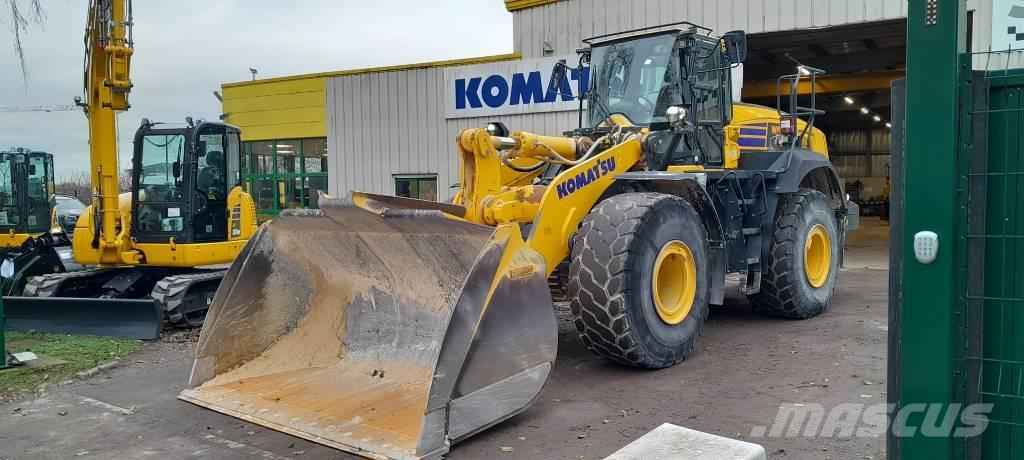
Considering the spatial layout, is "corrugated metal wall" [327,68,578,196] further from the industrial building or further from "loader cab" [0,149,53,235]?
"loader cab" [0,149,53,235]

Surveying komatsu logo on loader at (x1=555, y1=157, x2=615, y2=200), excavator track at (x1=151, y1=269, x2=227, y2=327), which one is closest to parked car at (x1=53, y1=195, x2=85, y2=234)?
excavator track at (x1=151, y1=269, x2=227, y2=327)

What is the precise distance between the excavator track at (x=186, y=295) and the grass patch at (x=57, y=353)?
0.65 m

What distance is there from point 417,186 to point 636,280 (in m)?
11.6

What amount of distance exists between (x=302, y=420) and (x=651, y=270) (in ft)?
8.62

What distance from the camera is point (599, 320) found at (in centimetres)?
559

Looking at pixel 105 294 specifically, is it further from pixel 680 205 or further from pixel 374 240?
pixel 680 205

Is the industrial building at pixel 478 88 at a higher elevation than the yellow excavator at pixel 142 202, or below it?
higher

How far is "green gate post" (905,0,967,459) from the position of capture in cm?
262

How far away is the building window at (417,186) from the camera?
53.9 feet

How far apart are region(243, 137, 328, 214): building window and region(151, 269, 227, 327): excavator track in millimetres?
11352

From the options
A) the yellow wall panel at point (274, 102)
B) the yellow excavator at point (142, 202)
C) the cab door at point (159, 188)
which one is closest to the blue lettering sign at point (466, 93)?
the yellow wall panel at point (274, 102)

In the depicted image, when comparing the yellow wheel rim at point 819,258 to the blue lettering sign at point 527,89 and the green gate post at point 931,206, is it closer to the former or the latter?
the green gate post at point 931,206

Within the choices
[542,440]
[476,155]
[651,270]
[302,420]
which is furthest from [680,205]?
[302,420]

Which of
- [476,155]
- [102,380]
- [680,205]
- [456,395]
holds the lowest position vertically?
[102,380]
